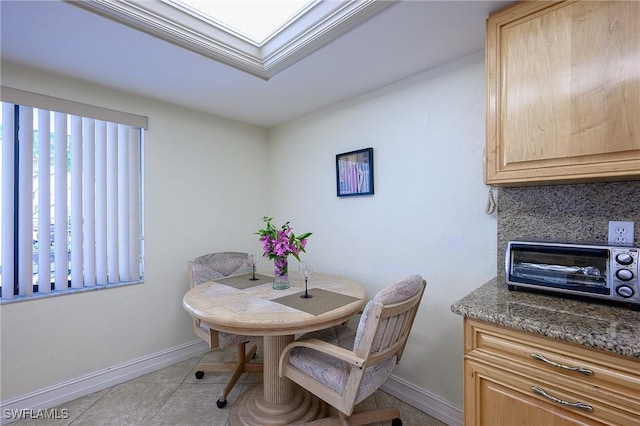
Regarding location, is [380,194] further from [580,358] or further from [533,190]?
[580,358]

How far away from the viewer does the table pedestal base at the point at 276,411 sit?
172 centimetres

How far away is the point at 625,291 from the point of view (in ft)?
3.46

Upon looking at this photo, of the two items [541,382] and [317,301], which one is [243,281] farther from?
[541,382]

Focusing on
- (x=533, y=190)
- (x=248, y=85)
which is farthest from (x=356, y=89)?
(x=533, y=190)

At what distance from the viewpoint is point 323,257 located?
2693 millimetres

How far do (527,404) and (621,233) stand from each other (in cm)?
90

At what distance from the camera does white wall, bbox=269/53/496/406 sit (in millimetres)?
1754

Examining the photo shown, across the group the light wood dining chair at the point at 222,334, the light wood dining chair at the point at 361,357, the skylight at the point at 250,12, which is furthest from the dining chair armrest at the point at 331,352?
the skylight at the point at 250,12

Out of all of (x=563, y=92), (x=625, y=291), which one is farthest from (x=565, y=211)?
(x=563, y=92)

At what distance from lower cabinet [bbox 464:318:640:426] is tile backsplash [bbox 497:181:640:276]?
A: 2.15 feet

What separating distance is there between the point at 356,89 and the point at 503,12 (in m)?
1.08

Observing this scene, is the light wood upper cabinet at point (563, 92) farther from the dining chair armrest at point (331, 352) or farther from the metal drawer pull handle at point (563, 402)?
the dining chair armrest at point (331, 352)

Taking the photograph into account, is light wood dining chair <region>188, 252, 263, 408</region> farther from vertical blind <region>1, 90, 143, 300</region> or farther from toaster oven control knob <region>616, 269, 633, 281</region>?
toaster oven control knob <region>616, 269, 633, 281</region>

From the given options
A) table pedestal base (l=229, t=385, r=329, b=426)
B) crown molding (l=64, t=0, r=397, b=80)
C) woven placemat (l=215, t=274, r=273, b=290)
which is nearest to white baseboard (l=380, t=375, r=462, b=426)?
table pedestal base (l=229, t=385, r=329, b=426)
